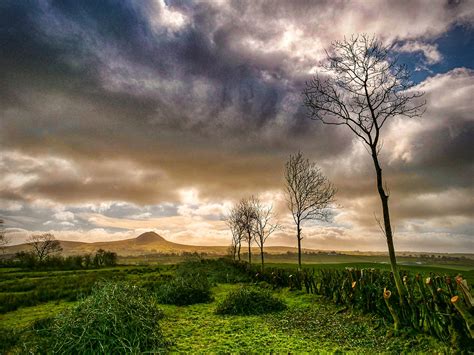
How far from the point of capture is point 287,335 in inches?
282

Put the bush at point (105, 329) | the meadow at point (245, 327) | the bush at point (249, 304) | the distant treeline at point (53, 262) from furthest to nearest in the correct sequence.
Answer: the distant treeline at point (53, 262), the bush at point (249, 304), the meadow at point (245, 327), the bush at point (105, 329)

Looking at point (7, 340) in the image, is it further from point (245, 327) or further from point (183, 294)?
point (183, 294)

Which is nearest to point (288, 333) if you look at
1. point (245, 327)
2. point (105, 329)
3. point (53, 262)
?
point (245, 327)

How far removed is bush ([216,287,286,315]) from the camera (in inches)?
375

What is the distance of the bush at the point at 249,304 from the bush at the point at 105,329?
3393mm

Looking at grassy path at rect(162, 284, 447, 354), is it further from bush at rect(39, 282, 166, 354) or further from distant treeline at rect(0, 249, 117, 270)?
distant treeline at rect(0, 249, 117, 270)

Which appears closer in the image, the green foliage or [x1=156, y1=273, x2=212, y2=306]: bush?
the green foliage

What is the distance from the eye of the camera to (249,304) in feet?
31.9

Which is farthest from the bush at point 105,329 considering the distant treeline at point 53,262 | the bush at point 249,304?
the distant treeline at point 53,262

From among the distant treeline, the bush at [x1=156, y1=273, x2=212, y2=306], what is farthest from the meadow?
the distant treeline

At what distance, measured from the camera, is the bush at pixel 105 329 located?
5359 millimetres

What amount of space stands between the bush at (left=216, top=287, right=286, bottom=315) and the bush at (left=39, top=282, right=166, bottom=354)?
339cm

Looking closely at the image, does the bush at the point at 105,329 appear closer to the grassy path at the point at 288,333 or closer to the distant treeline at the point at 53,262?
the grassy path at the point at 288,333

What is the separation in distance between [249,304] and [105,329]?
202 inches
